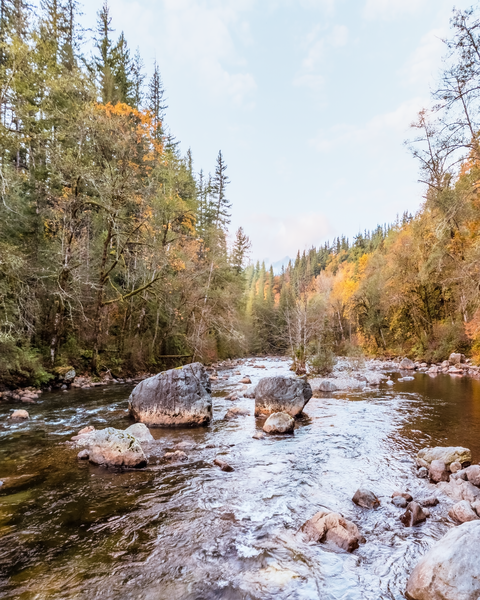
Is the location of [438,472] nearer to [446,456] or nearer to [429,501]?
[446,456]

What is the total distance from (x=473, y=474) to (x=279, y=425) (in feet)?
14.4

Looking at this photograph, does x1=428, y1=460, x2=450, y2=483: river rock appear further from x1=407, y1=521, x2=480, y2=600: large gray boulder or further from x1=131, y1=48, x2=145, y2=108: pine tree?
x1=131, y1=48, x2=145, y2=108: pine tree

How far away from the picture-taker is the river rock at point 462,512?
13.9 feet

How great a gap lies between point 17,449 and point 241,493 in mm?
5167

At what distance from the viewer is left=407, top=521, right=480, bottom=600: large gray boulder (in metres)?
2.72

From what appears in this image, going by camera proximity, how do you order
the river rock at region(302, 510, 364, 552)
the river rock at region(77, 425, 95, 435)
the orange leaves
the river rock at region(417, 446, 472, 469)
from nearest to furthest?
the river rock at region(302, 510, 364, 552) < the river rock at region(417, 446, 472, 469) < the river rock at region(77, 425, 95, 435) < the orange leaves

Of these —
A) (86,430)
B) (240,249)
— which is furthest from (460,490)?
(240,249)

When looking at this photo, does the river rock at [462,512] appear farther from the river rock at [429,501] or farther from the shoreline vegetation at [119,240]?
the shoreline vegetation at [119,240]

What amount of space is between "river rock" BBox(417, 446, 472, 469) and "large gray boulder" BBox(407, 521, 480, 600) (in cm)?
332

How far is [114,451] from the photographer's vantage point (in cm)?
629

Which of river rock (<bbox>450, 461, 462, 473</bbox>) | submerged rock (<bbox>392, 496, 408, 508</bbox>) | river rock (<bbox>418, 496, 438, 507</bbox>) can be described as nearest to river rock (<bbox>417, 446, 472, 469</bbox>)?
river rock (<bbox>450, 461, 462, 473</bbox>)

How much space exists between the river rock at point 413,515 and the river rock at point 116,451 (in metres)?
4.46

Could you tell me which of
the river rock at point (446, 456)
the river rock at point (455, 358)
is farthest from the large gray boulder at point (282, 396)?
the river rock at point (455, 358)

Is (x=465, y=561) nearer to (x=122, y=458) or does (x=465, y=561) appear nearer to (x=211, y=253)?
(x=122, y=458)
